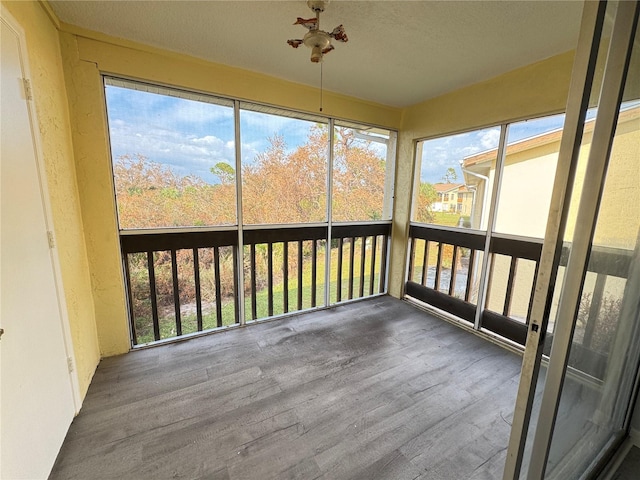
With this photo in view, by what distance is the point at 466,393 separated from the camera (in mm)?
2035

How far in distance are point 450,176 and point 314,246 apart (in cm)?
177

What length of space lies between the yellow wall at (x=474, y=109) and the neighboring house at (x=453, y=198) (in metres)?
0.40

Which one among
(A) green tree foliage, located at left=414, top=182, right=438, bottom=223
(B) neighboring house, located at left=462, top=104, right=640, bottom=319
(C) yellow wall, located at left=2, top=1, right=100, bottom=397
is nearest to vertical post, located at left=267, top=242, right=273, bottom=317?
(C) yellow wall, located at left=2, top=1, right=100, bottom=397

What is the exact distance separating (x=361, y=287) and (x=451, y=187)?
1.74 metres

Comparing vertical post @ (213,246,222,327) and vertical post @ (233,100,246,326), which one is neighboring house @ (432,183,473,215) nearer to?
vertical post @ (233,100,246,326)

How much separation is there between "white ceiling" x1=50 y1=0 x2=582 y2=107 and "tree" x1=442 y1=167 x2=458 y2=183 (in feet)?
3.01

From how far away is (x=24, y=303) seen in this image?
1.27 metres

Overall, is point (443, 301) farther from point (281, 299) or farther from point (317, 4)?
point (317, 4)

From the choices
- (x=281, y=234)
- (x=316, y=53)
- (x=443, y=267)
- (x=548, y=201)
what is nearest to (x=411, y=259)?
(x=443, y=267)

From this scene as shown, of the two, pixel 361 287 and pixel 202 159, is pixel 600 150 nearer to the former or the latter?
pixel 202 159

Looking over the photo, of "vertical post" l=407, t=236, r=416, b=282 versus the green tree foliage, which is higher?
the green tree foliage

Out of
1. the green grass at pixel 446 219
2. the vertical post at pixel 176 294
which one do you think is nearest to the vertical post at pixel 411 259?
the green grass at pixel 446 219

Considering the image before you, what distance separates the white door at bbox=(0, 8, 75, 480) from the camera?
113 centimetres

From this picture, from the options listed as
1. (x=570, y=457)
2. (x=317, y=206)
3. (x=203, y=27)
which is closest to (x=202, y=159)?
(x=203, y=27)
